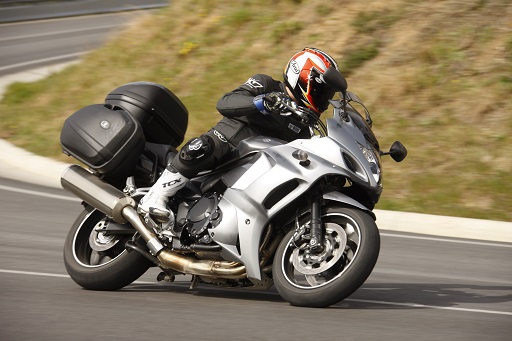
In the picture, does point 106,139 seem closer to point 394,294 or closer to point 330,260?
point 330,260

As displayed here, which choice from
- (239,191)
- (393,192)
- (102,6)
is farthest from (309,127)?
(102,6)

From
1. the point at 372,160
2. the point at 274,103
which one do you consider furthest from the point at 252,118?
the point at 372,160

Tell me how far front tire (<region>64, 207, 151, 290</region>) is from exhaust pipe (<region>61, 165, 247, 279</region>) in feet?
0.70

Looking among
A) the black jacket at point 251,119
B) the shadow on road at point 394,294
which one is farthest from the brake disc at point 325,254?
the black jacket at point 251,119

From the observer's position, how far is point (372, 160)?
20.2 feet

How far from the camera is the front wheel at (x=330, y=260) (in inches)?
230

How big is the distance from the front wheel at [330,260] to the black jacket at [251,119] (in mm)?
661

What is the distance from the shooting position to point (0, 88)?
734 inches

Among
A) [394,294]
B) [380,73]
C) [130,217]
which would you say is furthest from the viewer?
[380,73]

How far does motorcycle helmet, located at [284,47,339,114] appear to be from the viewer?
6.16 m

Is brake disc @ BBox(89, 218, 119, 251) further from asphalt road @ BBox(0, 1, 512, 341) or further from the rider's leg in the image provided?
the rider's leg

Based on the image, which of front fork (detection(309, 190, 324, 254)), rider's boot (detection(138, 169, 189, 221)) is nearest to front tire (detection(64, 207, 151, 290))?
rider's boot (detection(138, 169, 189, 221))

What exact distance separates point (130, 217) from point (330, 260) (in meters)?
1.53

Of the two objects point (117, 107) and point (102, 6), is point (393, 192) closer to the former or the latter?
point (117, 107)
